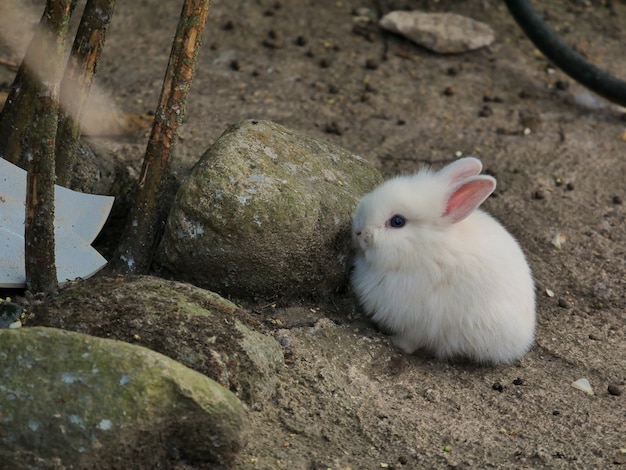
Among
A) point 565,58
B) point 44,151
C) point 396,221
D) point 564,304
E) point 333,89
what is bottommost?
point 564,304

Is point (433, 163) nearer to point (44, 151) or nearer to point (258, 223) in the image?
point (258, 223)

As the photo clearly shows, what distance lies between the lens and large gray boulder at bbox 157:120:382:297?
401cm

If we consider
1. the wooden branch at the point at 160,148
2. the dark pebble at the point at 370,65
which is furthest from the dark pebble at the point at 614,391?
the dark pebble at the point at 370,65

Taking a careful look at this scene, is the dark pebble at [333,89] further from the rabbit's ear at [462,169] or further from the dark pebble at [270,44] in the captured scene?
the rabbit's ear at [462,169]

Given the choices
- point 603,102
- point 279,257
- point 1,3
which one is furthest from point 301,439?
point 1,3

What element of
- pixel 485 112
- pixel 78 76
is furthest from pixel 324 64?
pixel 78 76

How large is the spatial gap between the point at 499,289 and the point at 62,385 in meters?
2.11

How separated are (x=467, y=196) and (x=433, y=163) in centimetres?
180

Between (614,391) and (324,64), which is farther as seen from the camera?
(324,64)

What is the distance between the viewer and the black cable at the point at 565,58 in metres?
6.38

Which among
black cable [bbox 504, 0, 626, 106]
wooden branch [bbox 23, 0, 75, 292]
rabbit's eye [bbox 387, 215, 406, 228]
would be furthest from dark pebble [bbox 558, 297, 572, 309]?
wooden branch [bbox 23, 0, 75, 292]

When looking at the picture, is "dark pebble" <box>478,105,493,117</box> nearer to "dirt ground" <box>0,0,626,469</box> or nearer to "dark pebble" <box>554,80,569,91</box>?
"dirt ground" <box>0,0,626,469</box>

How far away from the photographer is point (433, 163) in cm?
586

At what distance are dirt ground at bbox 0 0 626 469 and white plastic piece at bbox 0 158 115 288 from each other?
814mm
